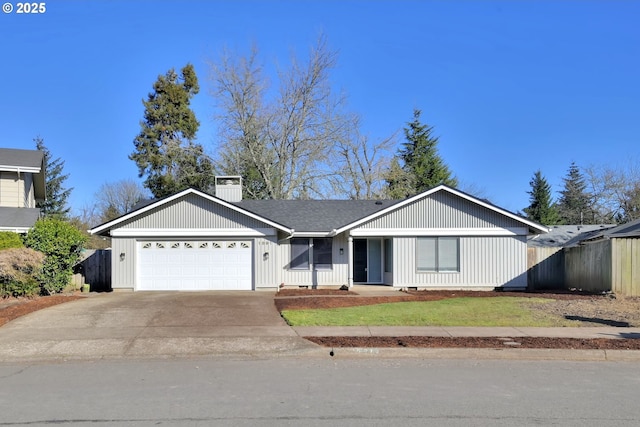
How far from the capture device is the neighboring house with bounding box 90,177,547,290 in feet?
70.4

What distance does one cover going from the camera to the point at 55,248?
742 inches

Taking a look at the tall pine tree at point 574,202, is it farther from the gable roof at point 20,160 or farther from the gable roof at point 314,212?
the gable roof at point 20,160

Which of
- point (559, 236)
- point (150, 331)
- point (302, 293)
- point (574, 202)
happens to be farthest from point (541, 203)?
point (150, 331)

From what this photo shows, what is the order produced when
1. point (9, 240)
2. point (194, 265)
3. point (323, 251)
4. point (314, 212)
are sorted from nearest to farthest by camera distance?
point (9, 240) → point (194, 265) → point (323, 251) → point (314, 212)

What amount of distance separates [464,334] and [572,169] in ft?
184

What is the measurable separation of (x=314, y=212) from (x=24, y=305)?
42.4ft

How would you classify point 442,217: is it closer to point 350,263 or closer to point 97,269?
point 350,263

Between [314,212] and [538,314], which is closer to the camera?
[538,314]

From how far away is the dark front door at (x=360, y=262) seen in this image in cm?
2384

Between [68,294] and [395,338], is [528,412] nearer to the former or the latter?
[395,338]

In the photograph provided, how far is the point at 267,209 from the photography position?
25922 mm

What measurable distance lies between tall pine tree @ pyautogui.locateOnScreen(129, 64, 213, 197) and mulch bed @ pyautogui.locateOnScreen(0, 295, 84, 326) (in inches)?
909

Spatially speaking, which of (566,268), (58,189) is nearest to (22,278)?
(566,268)

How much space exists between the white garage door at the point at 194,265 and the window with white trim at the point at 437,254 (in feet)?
22.9
